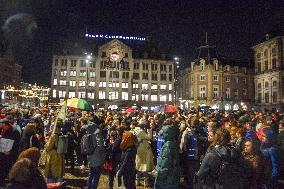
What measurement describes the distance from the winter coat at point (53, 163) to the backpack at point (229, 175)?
5080 millimetres

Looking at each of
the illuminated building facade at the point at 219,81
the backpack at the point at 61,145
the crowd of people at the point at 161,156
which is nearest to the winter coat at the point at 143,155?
the crowd of people at the point at 161,156

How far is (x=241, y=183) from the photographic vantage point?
520 cm

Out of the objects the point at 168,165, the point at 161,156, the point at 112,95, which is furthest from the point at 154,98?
the point at 168,165

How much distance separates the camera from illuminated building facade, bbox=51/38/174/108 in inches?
3031

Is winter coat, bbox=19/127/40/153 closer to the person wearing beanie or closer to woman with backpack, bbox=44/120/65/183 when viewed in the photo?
woman with backpack, bbox=44/120/65/183

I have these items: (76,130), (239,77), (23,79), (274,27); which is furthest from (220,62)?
(23,79)

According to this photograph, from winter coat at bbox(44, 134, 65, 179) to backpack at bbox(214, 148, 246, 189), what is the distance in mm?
5080

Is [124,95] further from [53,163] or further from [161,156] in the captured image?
[161,156]

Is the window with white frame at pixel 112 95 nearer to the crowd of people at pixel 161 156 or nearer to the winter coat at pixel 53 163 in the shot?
the crowd of people at pixel 161 156

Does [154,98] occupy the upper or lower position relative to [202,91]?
lower

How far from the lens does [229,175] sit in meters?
5.16

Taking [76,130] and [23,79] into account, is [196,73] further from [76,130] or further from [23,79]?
[23,79]

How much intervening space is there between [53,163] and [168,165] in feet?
11.0

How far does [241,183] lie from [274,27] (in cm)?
6746
